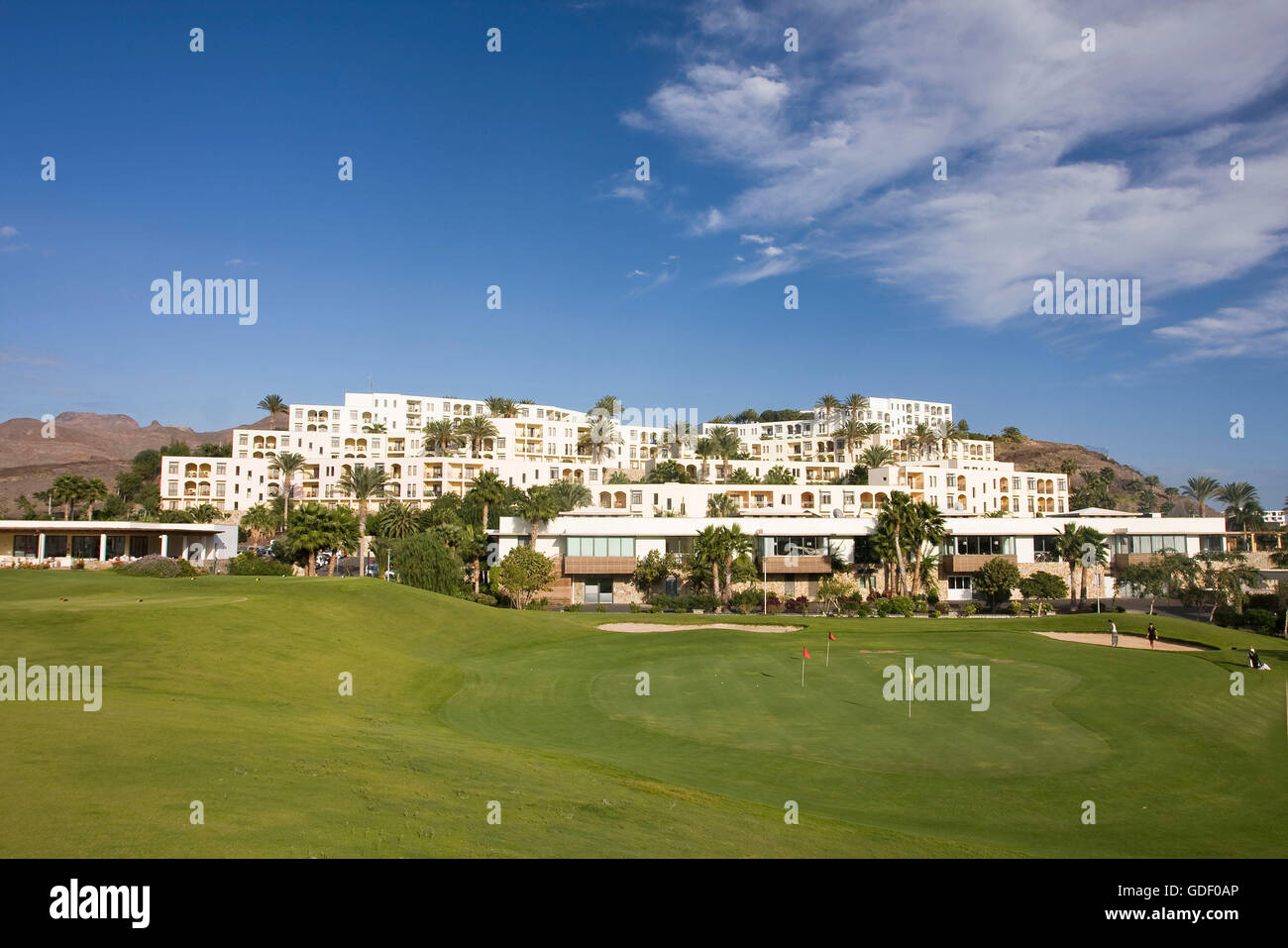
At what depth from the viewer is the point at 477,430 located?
130m

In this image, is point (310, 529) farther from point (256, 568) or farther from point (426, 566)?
point (426, 566)

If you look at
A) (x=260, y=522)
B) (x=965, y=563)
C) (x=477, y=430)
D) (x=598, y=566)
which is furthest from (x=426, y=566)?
(x=477, y=430)

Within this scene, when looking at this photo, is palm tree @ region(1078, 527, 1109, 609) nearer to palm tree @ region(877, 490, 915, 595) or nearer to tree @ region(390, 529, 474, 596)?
palm tree @ region(877, 490, 915, 595)

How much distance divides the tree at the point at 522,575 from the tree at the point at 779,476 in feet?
247

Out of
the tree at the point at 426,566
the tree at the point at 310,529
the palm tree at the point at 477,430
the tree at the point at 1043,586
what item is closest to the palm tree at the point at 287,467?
the palm tree at the point at 477,430

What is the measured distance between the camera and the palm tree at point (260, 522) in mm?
110188

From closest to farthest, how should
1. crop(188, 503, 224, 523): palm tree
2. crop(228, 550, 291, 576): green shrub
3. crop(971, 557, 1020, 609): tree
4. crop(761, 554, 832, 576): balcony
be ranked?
crop(228, 550, 291, 576): green shrub
crop(971, 557, 1020, 609): tree
crop(761, 554, 832, 576): balcony
crop(188, 503, 224, 523): palm tree

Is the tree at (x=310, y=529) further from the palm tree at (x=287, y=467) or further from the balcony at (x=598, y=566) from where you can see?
the palm tree at (x=287, y=467)

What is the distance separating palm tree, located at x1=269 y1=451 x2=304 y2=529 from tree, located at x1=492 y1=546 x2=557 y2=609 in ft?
226

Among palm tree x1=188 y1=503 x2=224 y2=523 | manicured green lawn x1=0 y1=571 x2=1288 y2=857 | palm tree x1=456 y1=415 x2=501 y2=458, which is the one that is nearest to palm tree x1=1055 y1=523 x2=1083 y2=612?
manicured green lawn x1=0 y1=571 x2=1288 y2=857

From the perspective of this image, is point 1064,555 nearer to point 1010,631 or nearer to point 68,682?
point 1010,631

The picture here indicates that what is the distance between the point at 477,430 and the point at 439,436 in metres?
5.96

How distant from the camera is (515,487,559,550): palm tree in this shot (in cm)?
6938

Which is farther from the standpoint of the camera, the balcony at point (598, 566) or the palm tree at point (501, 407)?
the palm tree at point (501, 407)
